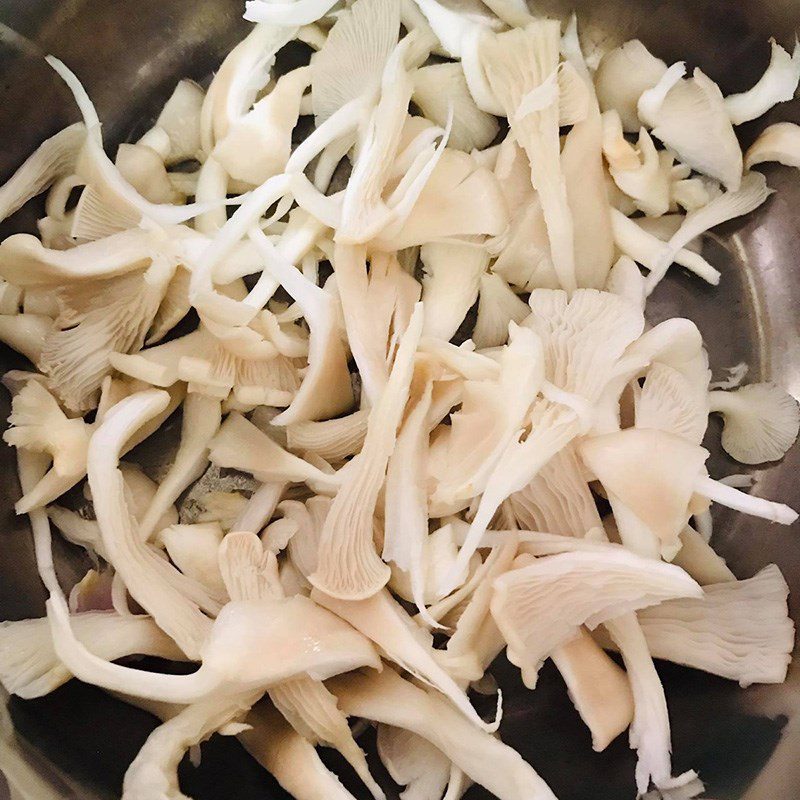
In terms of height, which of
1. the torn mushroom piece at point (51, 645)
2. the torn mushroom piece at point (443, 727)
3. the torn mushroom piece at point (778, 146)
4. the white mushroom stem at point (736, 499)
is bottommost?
the torn mushroom piece at point (443, 727)

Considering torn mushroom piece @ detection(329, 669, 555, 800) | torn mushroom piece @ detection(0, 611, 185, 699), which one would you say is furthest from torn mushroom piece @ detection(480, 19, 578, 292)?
torn mushroom piece @ detection(0, 611, 185, 699)

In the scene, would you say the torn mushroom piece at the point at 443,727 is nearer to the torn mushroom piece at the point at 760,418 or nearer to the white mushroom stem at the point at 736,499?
the white mushroom stem at the point at 736,499

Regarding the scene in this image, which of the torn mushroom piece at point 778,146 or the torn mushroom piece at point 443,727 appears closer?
the torn mushroom piece at point 443,727

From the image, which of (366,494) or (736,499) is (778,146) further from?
(366,494)

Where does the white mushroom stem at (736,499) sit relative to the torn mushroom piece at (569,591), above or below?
above

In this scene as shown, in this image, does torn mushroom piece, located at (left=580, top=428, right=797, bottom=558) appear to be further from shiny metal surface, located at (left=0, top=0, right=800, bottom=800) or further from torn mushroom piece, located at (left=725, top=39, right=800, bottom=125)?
torn mushroom piece, located at (left=725, top=39, right=800, bottom=125)

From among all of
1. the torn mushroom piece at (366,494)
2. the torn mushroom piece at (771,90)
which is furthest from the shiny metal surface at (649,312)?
the torn mushroom piece at (366,494)

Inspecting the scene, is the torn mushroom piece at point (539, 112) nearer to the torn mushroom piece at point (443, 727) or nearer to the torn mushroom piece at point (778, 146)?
the torn mushroom piece at point (778, 146)

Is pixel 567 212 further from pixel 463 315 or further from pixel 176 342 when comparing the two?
pixel 176 342
